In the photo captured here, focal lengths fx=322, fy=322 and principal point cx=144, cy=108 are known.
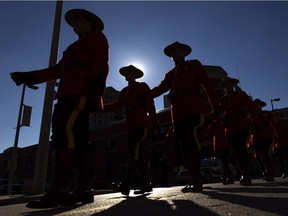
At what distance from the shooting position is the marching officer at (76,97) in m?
2.93

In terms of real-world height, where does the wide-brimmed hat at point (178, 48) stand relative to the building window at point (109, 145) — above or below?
below

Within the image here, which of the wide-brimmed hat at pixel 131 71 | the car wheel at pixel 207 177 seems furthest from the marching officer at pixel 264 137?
the car wheel at pixel 207 177

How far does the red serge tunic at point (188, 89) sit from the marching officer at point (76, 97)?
1.37 metres

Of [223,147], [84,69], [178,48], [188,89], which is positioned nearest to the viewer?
[84,69]

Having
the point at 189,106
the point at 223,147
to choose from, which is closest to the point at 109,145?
the point at 223,147

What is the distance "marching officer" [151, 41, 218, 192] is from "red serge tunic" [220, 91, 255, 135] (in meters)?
1.62

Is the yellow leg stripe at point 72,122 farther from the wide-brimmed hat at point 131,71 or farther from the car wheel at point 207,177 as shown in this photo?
the car wheel at point 207,177

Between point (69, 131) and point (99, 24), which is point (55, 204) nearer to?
point (69, 131)

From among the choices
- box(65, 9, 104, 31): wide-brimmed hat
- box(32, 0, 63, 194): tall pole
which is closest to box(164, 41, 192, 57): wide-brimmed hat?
box(65, 9, 104, 31): wide-brimmed hat

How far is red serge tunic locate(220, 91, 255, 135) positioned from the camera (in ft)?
19.4

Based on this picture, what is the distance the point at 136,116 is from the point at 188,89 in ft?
3.79

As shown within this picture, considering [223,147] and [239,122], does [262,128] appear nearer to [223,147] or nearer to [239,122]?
[223,147]

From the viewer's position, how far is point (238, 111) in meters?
6.07

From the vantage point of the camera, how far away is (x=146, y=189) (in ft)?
16.6
